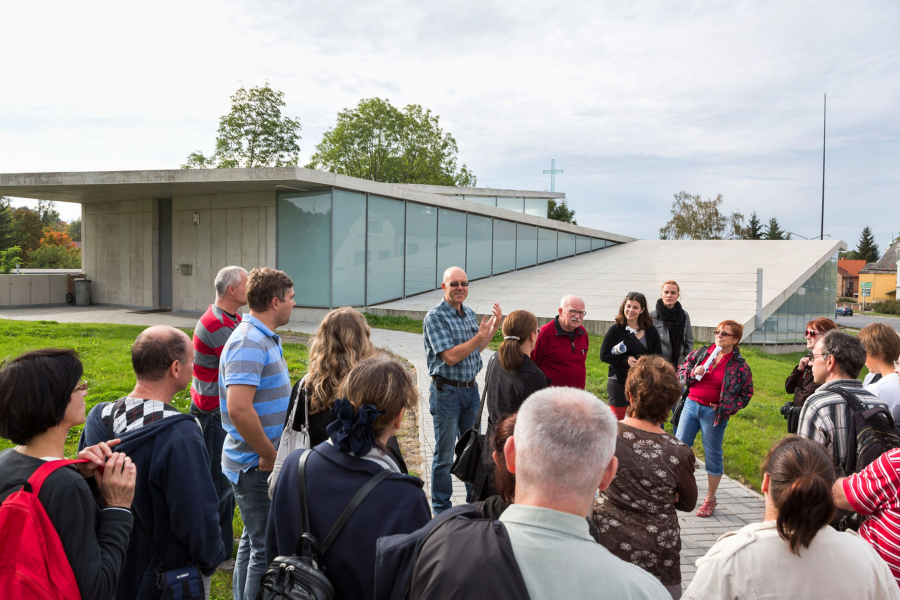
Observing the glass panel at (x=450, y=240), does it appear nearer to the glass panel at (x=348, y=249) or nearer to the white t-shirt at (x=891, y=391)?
the glass panel at (x=348, y=249)

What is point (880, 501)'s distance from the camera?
8.02 ft

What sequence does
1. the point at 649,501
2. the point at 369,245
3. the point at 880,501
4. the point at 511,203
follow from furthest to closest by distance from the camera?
the point at 511,203, the point at 369,245, the point at 649,501, the point at 880,501

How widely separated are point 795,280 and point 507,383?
1863cm

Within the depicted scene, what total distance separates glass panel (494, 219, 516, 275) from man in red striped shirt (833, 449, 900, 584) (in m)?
22.2

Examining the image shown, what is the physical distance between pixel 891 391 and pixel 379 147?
1654 inches

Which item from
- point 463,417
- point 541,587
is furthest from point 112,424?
point 463,417

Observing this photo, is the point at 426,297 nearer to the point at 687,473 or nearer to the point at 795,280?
the point at 795,280

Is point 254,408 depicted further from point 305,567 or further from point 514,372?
point 514,372

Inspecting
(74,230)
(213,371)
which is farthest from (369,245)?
(74,230)

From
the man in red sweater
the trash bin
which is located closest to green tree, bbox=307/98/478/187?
the trash bin

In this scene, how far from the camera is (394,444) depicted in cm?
233

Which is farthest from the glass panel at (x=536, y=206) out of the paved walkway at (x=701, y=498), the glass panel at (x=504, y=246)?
the paved walkway at (x=701, y=498)

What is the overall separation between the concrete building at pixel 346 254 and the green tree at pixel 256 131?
50.9ft

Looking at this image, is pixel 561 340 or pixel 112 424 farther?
pixel 561 340
